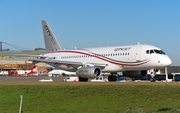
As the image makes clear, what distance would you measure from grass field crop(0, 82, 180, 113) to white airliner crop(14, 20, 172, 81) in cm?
1030

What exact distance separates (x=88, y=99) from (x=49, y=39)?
91.3ft

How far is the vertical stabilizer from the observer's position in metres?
45.9

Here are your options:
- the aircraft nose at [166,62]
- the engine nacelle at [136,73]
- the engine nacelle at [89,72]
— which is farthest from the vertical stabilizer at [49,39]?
the aircraft nose at [166,62]

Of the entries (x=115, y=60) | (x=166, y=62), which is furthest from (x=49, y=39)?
(x=166, y=62)

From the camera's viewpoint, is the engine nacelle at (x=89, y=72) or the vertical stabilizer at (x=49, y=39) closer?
the engine nacelle at (x=89, y=72)

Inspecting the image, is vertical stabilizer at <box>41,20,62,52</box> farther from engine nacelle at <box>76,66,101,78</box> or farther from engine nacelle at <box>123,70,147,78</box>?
engine nacelle at <box>123,70,147,78</box>

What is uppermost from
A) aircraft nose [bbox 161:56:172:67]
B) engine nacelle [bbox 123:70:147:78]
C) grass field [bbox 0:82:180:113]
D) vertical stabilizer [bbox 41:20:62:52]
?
vertical stabilizer [bbox 41:20:62:52]

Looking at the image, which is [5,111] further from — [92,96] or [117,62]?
[117,62]

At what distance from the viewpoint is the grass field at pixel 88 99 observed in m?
17.8

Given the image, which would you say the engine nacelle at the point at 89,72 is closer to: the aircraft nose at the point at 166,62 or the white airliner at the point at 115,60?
the white airliner at the point at 115,60

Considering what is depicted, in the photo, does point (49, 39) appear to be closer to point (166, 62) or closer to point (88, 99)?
point (166, 62)

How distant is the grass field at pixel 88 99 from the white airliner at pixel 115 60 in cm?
1030

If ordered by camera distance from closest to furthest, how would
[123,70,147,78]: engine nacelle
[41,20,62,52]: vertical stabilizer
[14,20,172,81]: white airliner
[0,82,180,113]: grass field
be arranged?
[0,82,180,113]: grass field
[14,20,172,81]: white airliner
[123,70,147,78]: engine nacelle
[41,20,62,52]: vertical stabilizer

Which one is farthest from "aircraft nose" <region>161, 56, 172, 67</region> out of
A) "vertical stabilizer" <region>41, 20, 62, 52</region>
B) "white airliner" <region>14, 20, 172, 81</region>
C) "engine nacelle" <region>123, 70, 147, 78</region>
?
"vertical stabilizer" <region>41, 20, 62, 52</region>
